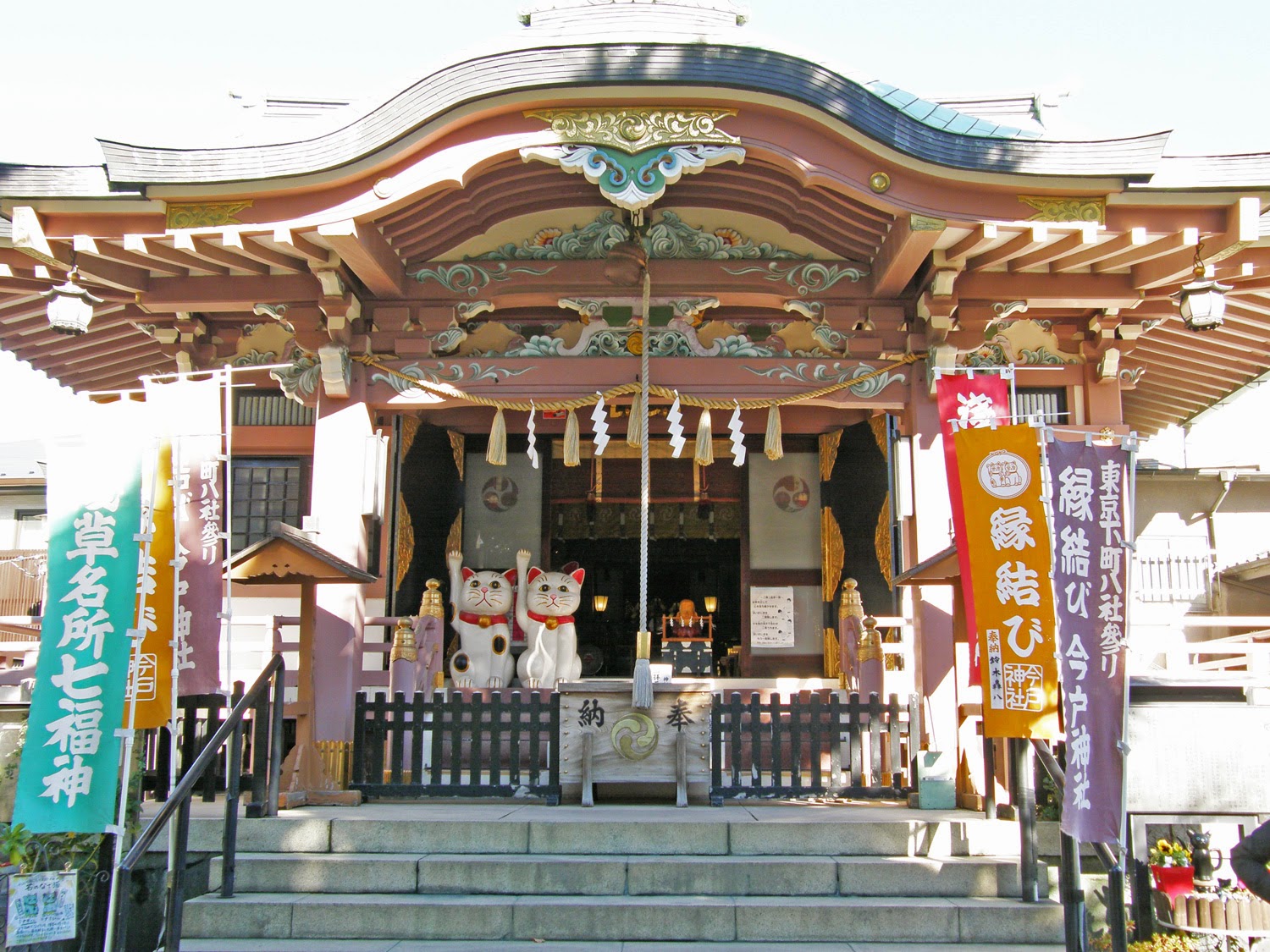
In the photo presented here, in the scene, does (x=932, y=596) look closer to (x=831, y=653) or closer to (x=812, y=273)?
(x=812, y=273)

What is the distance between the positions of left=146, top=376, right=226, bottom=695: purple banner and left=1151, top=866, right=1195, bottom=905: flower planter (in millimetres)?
5961

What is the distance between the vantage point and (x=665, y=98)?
25.8 feet

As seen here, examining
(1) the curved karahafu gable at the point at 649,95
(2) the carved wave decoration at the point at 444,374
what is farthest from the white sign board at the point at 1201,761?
(2) the carved wave decoration at the point at 444,374

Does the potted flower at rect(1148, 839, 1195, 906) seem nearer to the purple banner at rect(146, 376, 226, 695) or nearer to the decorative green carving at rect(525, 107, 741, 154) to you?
the decorative green carving at rect(525, 107, 741, 154)

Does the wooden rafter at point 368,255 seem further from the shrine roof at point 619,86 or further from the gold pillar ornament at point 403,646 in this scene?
the gold pillar ornament at point 403,646

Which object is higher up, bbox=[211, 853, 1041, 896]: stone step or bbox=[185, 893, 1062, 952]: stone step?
bbox=[211, 853, 1041, 896]: stone step

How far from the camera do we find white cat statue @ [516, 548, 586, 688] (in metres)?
10.4

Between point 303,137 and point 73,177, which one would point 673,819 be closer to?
point 303,137

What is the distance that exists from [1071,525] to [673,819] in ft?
10.2

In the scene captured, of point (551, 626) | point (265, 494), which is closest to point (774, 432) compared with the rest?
point (551, 626)

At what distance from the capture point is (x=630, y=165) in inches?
312

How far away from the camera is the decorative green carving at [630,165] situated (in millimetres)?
7895

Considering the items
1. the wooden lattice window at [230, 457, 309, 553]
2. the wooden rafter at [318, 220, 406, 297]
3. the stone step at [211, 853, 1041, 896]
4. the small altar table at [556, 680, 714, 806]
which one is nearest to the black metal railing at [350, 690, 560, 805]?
the small altar table at [556, 680, 714, 806]

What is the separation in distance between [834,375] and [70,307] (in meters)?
6.39
